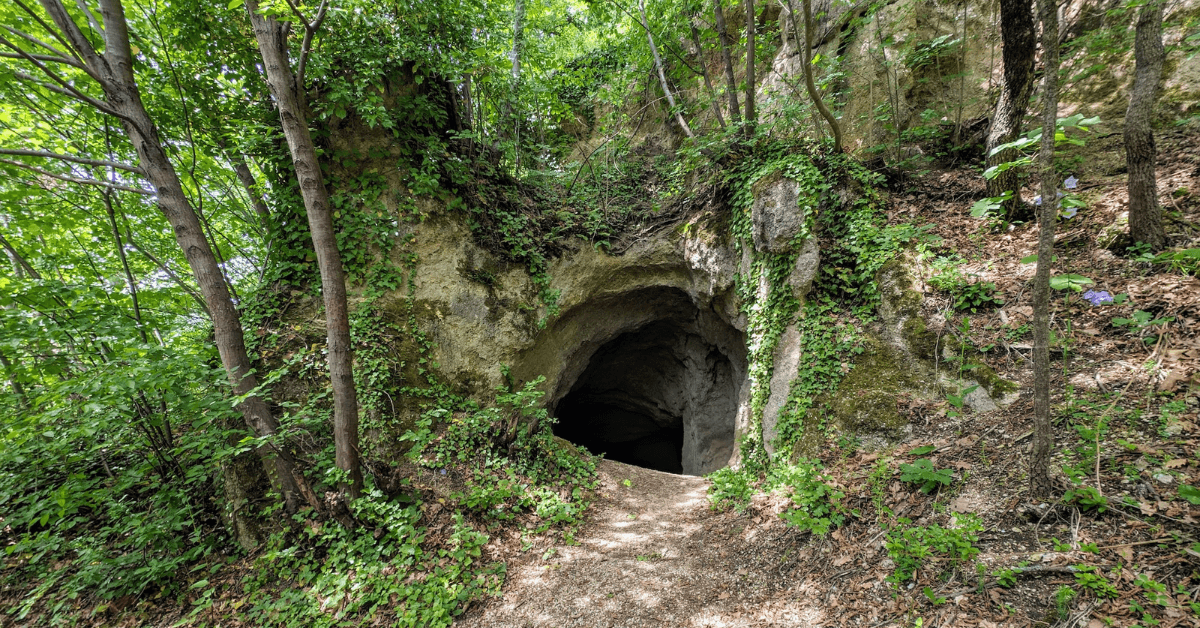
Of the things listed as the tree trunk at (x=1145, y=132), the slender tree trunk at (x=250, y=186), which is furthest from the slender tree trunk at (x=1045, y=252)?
the slender tree trunk at (x=250, y=186)

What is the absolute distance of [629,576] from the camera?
3.70 meters

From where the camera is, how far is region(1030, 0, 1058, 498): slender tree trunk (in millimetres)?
2248

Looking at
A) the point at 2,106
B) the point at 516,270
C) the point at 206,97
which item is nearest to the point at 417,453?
the point at 516,270

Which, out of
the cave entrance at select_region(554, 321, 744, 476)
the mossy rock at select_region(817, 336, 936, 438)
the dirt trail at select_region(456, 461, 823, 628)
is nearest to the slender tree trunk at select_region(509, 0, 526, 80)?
the cave entrance at select_region(554, 321, 744, 476)

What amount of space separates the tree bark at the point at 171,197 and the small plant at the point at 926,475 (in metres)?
5.67

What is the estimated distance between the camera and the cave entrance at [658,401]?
9242mm

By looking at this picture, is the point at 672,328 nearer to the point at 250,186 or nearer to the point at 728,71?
the point at 728,71

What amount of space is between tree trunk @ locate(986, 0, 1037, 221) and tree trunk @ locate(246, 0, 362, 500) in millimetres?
6990

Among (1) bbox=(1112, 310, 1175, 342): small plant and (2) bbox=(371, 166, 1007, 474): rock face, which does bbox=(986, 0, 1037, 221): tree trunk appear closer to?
(2) bbox=(371, 166, 1007, 474): rock face

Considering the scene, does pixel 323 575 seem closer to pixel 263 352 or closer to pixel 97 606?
pixel 97 606

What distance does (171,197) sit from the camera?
12.2 ft

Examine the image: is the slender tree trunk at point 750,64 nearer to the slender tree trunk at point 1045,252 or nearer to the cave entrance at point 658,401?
the slender tree trunk at point 1045,252

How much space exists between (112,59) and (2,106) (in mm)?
2701

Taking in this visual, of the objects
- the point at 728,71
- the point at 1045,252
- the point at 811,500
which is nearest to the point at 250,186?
the point at 728,71
